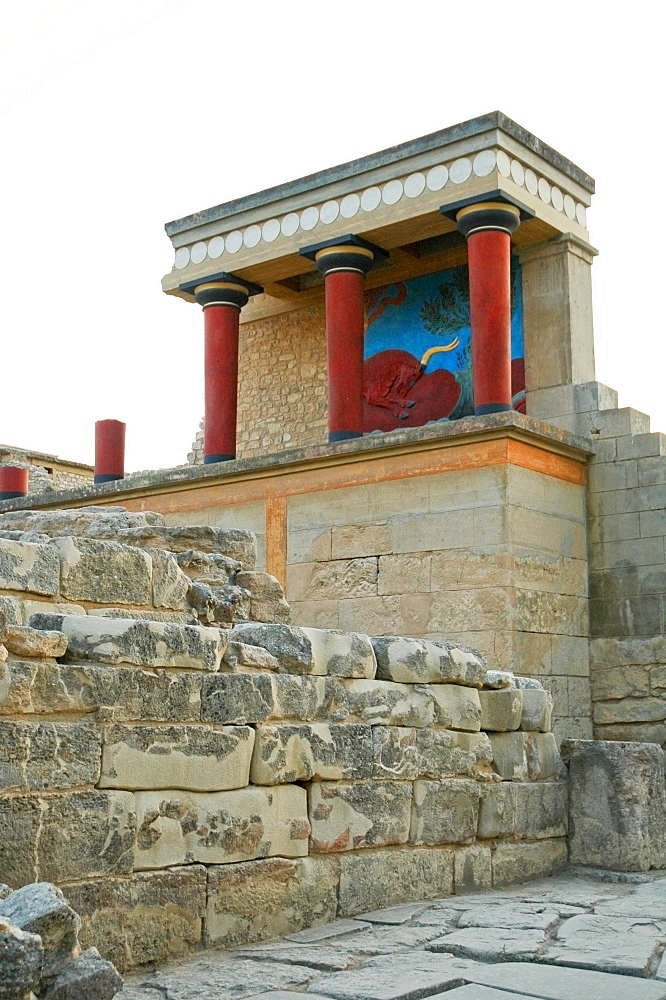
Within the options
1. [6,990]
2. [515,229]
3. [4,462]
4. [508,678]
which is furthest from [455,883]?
[4,462]

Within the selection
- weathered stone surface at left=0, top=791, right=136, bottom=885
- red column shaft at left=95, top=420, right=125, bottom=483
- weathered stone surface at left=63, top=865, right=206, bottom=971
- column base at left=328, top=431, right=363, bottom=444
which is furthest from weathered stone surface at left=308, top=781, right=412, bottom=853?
red column shaft at left=95, top=420, right=125, bottom=483

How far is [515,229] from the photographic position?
11461 millimetres

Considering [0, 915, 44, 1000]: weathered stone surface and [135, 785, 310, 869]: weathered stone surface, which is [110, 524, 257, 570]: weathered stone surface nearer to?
[135, 785, 310, 869]: weathered stone surface

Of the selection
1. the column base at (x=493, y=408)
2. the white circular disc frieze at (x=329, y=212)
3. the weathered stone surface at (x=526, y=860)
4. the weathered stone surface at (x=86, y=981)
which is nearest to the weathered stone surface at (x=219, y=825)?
the weathered stone surface at (x=86, y=981)

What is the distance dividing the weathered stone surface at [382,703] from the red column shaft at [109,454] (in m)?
9.05

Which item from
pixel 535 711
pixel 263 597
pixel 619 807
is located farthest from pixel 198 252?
pixel 619 807

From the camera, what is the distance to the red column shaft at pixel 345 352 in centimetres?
1175

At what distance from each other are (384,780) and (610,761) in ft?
5.67

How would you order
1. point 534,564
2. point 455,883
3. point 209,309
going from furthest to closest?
point 209,309
point 534,564
point 455,883

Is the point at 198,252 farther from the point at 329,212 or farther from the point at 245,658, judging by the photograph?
the point at 245,658

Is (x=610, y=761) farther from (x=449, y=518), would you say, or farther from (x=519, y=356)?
(x=519, y=356)

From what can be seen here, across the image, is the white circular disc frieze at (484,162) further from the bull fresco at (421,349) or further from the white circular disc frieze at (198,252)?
the white circular disc frieze at (198,252)

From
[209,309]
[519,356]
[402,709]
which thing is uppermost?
[209,309]

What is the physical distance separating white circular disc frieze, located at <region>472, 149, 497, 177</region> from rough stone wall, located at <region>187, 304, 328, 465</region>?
3548 millimetres
